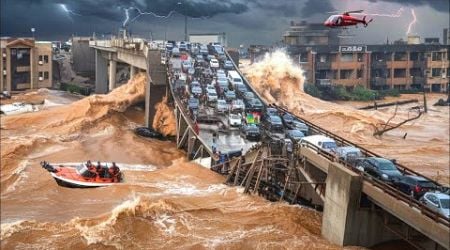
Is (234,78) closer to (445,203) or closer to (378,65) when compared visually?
(445,203)

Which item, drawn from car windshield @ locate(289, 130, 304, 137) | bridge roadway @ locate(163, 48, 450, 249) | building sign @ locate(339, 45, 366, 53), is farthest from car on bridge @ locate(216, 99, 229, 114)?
building sign @ locate(339, 45, 366, 53)

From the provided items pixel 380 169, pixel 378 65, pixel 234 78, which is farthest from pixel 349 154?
pixel 378 65

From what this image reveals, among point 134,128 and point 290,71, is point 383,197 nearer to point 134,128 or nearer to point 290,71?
point 134,128

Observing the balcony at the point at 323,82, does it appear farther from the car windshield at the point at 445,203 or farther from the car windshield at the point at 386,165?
the car windshield at the point at 445,203

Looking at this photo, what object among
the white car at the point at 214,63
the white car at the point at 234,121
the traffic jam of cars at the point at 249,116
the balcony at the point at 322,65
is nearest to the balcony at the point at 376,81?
the balcony at the point at 322,65

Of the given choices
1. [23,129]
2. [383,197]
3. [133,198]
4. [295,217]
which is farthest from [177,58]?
[383,197]

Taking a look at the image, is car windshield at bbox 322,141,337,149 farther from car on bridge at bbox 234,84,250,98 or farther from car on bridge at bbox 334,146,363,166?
car on bridge at bbox 234,84,250,98
